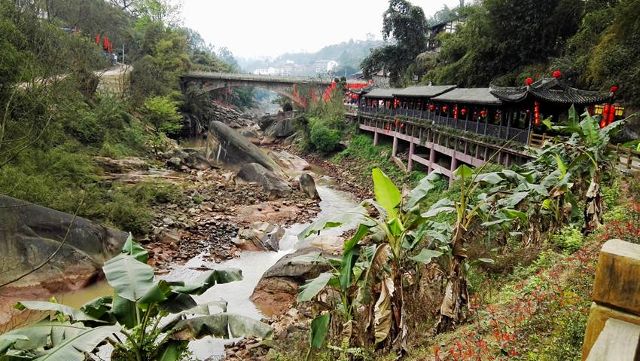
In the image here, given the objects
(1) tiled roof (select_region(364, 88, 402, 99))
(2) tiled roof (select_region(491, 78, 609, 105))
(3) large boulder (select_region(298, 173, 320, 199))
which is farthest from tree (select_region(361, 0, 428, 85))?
(2) tiled roof (select_region(491, 78, 609, 105))

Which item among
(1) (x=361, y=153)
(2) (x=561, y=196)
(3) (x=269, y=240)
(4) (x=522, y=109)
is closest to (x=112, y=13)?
(1) (x=361, y=153)

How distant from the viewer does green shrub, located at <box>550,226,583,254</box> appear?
24.7ft

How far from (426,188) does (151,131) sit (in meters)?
28.1

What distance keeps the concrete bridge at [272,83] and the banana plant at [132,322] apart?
43.1 m

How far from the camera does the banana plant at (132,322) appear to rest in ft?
14.6

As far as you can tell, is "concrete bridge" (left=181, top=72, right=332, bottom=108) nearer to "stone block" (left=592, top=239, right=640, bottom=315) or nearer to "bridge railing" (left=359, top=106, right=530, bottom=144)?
"bridge railing" (left=359, top=106, right=530, bottom=144)

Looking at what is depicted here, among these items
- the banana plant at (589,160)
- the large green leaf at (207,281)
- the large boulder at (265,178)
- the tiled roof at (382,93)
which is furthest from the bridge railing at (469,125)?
the large green leaf at (207,281)

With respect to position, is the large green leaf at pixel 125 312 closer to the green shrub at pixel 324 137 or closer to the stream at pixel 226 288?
the stream at pixel 226 288

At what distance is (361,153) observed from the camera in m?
34.9

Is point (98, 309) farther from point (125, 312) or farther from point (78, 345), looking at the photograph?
point (78, 345)

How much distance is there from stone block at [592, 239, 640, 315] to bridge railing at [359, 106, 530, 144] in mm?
11919

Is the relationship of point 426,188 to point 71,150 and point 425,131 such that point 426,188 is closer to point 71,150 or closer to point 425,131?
point 71,150

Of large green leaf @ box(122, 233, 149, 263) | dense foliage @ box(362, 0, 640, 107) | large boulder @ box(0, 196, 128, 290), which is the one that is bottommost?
large boulder @ box(0, 196, 128, 290)

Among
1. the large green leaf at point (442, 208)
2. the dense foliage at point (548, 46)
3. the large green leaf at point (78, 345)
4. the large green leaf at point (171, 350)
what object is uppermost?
the dense foliage at point (548, 46)
